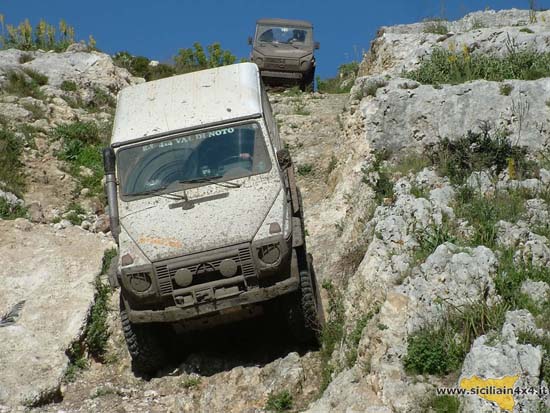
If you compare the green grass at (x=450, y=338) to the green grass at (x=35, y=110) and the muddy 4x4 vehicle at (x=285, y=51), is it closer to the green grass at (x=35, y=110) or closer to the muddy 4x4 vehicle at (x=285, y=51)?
the green grass at (x=35, y=110)

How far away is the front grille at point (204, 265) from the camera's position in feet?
24.8

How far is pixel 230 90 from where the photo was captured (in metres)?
9.41

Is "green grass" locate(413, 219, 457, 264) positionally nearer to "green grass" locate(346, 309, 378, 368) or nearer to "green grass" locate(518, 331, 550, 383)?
"green grass" locate(346, 309, 378, 368)

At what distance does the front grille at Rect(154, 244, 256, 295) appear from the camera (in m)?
7.57

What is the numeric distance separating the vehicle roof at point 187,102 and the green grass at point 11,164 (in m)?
3.70

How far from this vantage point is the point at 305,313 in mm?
7992

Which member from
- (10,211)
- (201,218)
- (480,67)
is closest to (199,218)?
(201,218)

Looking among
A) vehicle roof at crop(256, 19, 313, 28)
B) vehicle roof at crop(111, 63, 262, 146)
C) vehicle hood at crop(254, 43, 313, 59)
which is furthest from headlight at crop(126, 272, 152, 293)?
vehicle roof at crop(256, 19, 313, 28)

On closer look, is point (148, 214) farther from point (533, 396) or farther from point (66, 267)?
point (533, 396)

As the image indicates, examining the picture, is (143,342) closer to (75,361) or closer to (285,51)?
(75,361)

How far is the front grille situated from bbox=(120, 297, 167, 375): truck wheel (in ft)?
2.47

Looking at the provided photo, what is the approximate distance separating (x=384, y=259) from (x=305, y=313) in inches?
35.8

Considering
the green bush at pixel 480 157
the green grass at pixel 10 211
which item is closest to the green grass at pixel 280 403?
the green bush at pixel 480 157

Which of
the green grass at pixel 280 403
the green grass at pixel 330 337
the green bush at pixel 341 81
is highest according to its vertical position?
the green grass at pixel 330 337
